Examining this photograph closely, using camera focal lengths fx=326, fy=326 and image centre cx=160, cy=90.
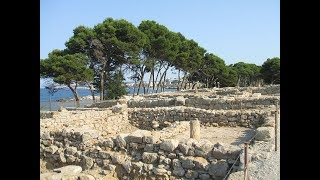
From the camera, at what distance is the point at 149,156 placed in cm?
809

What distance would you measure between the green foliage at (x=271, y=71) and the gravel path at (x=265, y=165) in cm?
5217

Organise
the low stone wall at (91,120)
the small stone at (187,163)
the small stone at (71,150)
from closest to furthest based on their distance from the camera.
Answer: the small stone at (187,163), the small stone at (71,150), the low stone wall at (91,120)

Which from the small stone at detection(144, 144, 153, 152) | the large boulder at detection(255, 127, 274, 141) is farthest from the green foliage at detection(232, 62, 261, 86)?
the small stone at detection(144, 144, 153, 152)

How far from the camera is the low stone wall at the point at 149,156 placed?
285 inches

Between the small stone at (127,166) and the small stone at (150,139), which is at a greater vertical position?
the small stone at (150,139)

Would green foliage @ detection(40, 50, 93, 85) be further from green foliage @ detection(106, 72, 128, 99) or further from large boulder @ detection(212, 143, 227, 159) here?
large boulder @ detection(212, 143, 227, 159)

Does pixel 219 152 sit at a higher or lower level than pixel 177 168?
higher

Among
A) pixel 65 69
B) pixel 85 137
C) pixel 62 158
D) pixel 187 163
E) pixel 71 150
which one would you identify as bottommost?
pixel 62 158

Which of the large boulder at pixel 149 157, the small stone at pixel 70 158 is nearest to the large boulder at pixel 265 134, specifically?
the large boulder at pixel 149 157

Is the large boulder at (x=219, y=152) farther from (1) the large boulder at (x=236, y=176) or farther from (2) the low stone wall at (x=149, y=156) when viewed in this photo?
(1) the large boulder at (x=236, y=176)

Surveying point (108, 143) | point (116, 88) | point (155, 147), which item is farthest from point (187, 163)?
point (116, 88)

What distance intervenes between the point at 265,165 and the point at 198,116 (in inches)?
354

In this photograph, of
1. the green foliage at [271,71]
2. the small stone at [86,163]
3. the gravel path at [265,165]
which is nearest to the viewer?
the gravel path at [265,165]

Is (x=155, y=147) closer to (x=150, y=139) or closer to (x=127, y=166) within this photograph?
(x=150, y=139)
